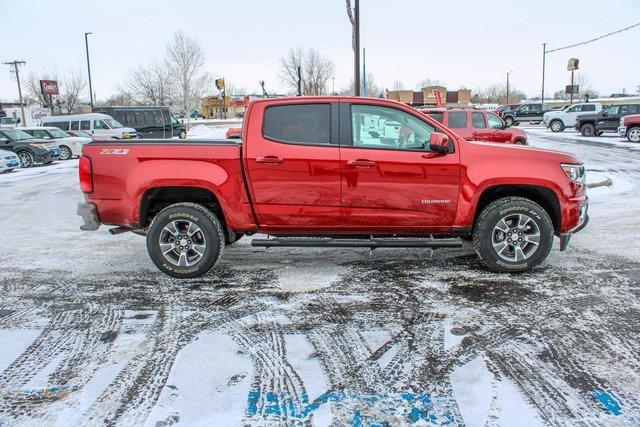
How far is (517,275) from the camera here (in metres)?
5.48

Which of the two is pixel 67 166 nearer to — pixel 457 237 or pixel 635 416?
pixel 457 237

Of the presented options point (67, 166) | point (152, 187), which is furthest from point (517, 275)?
point (67, 166)

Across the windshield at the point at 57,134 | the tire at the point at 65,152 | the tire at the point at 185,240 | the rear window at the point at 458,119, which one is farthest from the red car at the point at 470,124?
the windshield at the point at 57,134

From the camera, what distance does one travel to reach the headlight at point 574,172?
5371 millimetres

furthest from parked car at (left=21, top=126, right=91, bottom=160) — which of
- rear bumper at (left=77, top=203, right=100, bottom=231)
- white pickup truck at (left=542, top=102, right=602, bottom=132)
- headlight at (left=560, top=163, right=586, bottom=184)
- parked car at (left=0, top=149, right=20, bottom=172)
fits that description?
white pickup truck at (left=542, top=102, right=602, bottom=132)

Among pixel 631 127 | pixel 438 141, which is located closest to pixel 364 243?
pixel 438 141

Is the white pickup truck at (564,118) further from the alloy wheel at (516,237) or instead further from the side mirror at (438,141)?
the side mirror at (438,141)

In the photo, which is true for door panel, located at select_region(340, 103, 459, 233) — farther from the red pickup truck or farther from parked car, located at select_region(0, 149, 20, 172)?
parked car, located at select_region(0, 149, 20, 172)

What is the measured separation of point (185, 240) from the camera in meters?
5.46

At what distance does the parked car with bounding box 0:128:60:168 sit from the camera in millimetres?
20062

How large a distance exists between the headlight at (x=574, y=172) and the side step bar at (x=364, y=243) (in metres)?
1.31

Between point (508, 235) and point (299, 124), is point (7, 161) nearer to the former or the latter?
point (299, 124)

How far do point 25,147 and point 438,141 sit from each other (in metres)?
19.8

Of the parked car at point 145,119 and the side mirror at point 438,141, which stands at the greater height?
the parked car at point 145,119
